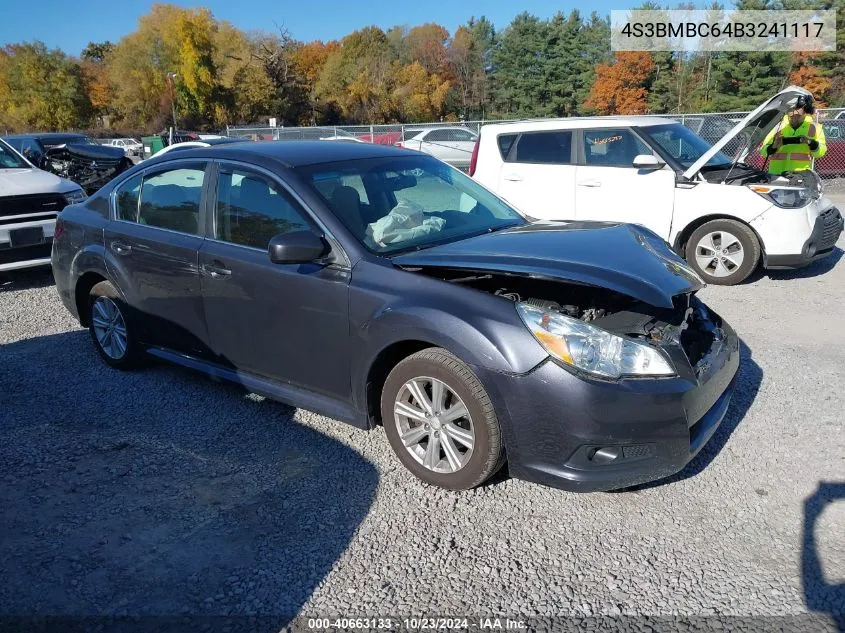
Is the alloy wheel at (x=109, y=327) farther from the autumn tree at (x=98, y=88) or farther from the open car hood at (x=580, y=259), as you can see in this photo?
the autumn tree at (x=98, y=88)

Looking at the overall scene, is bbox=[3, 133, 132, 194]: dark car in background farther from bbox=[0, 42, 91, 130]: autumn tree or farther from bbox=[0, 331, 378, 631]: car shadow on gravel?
bbox=[0, 42, 91, 130]: autumn tree

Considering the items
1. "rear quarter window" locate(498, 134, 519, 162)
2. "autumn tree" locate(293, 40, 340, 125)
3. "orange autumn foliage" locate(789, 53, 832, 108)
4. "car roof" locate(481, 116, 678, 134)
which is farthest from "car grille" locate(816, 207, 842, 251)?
"autumn tree" locate(293, 40, 340, 125)

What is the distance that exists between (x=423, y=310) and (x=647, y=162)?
5257 mm

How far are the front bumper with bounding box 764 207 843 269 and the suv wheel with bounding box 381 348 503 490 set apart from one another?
5.41 m

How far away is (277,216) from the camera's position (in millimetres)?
3971

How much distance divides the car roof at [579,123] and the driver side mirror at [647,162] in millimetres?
605

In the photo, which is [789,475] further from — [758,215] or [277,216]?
[758,215]

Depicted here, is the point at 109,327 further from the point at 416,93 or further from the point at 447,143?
the point at 416,93

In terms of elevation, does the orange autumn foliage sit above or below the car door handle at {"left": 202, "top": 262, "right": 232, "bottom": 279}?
above

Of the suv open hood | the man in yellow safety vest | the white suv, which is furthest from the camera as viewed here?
the man in yellow safety vest

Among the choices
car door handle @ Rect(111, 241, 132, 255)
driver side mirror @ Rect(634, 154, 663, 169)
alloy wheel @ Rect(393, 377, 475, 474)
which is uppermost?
driver side mirror @ Rect(634, 154, 663, 169)

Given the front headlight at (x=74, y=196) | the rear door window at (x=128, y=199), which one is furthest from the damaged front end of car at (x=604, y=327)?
the front headlight at (x=74, y=196)

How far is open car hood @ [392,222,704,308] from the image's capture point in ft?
10.4

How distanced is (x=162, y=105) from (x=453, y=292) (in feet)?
284
